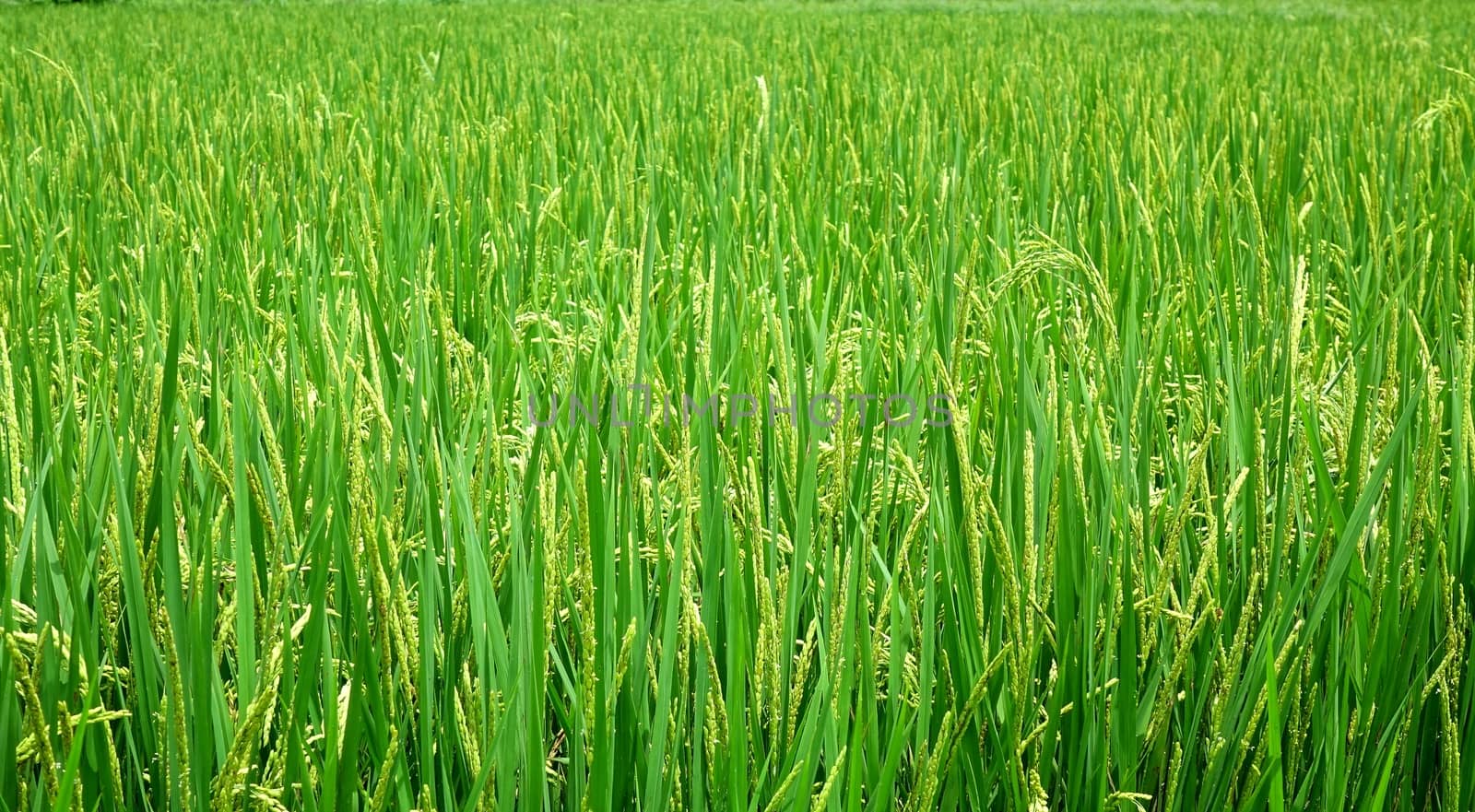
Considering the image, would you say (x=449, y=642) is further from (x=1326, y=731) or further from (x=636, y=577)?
(x=1326, y=731)

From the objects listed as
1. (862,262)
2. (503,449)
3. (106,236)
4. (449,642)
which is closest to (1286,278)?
(862,262)

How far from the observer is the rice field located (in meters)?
0.75

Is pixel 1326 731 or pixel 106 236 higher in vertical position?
pixel 106 236

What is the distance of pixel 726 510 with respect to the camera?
3.01 ft

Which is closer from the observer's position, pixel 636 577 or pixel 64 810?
pixel 64 810

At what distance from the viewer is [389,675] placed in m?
0.75

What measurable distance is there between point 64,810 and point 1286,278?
63.8 inches

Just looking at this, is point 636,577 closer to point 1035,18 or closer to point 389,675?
point 389,675

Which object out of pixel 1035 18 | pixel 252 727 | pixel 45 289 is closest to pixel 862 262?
pixel 252 727

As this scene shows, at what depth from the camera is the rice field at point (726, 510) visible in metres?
0.75

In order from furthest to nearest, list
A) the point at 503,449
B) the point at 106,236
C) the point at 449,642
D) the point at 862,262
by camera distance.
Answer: the point at 106,236
the point at 862,262
the point at 503,449
the point at 449,642

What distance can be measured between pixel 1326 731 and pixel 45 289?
1.85 meters

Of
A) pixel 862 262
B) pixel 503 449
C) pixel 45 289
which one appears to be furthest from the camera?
pixel 45 289

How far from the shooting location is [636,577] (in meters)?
0.80
